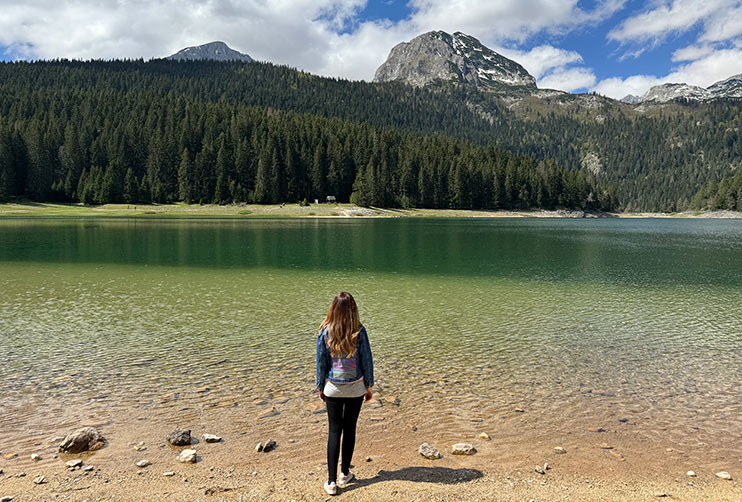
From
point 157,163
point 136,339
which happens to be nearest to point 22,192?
point 157,163

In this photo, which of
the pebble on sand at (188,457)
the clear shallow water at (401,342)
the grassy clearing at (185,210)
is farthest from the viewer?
the grassy clearing at (185,210)

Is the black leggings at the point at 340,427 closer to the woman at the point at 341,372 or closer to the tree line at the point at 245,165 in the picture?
the woman at the point at 341,372

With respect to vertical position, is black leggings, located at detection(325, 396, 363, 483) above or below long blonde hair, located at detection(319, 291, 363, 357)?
below

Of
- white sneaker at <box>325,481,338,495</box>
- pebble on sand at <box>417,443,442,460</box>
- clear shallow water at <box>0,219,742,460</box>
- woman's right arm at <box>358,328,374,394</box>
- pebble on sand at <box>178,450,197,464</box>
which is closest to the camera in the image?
white sneaker at <box>325,481,338,495</box>

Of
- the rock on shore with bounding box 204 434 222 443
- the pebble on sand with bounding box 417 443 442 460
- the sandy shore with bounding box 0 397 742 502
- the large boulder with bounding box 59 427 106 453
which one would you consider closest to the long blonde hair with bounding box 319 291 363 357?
the sandy shore with bounding box 0 397 742 502

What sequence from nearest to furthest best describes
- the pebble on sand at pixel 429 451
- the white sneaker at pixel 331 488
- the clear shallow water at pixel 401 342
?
the white sneaker at pixel 331 488 → the pebble on sand at pixel 429 451 → the clear shallow water at pixel 401 342

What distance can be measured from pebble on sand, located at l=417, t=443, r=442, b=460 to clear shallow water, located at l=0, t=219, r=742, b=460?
1.08 metres

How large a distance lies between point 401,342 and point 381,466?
7.06m

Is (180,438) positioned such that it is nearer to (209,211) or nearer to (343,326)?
(343,326)

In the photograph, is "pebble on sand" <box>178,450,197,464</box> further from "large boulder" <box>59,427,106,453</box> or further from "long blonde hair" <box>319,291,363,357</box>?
"long blonde hair" <box>319,291,363,357</box>

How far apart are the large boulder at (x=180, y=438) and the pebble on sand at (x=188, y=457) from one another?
0.46 m

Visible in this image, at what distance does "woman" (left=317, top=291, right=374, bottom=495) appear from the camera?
19.8 ft

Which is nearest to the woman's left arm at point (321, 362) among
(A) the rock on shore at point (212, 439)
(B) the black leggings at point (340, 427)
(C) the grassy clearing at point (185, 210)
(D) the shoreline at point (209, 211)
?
(B) the black leggings at point (340, 427)

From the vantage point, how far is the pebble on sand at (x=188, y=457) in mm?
6672
